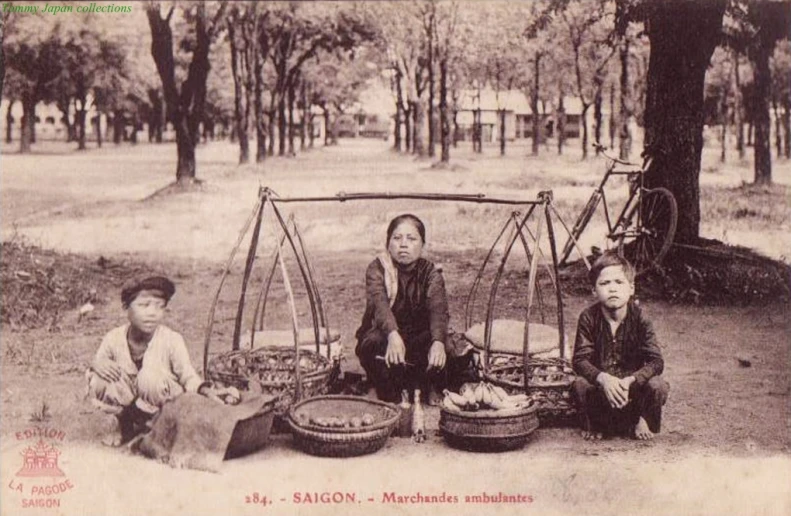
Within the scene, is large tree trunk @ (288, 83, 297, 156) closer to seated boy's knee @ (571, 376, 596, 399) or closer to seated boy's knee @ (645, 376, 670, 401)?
seated boy's knee @ (571, 376, 596, 399)

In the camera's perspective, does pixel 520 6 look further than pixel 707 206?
Yes

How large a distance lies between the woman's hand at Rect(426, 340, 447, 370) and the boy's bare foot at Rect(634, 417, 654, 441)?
0.91 m

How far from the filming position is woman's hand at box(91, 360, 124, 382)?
12.1ft

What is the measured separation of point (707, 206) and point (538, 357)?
23.7 ft

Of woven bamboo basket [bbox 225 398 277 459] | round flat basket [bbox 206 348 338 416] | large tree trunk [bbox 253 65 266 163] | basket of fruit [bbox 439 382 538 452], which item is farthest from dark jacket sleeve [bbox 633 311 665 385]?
large tree trunk [bbox 253 65 266 163]

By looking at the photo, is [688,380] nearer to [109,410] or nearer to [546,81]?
[109,410]

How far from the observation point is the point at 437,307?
4277 mm

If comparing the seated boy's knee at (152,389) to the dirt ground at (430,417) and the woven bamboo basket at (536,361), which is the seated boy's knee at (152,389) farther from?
the woven bamboo basket at (536,361)

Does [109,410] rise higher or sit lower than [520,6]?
lower

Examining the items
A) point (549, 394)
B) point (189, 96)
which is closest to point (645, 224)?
point (549, 394)

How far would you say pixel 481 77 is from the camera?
35750 mm

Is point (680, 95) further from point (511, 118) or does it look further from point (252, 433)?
point (511, 118)

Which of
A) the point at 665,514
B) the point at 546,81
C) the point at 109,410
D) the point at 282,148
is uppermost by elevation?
the point at 546,81

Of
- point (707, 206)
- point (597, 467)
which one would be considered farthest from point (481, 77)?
point (597, 467)
